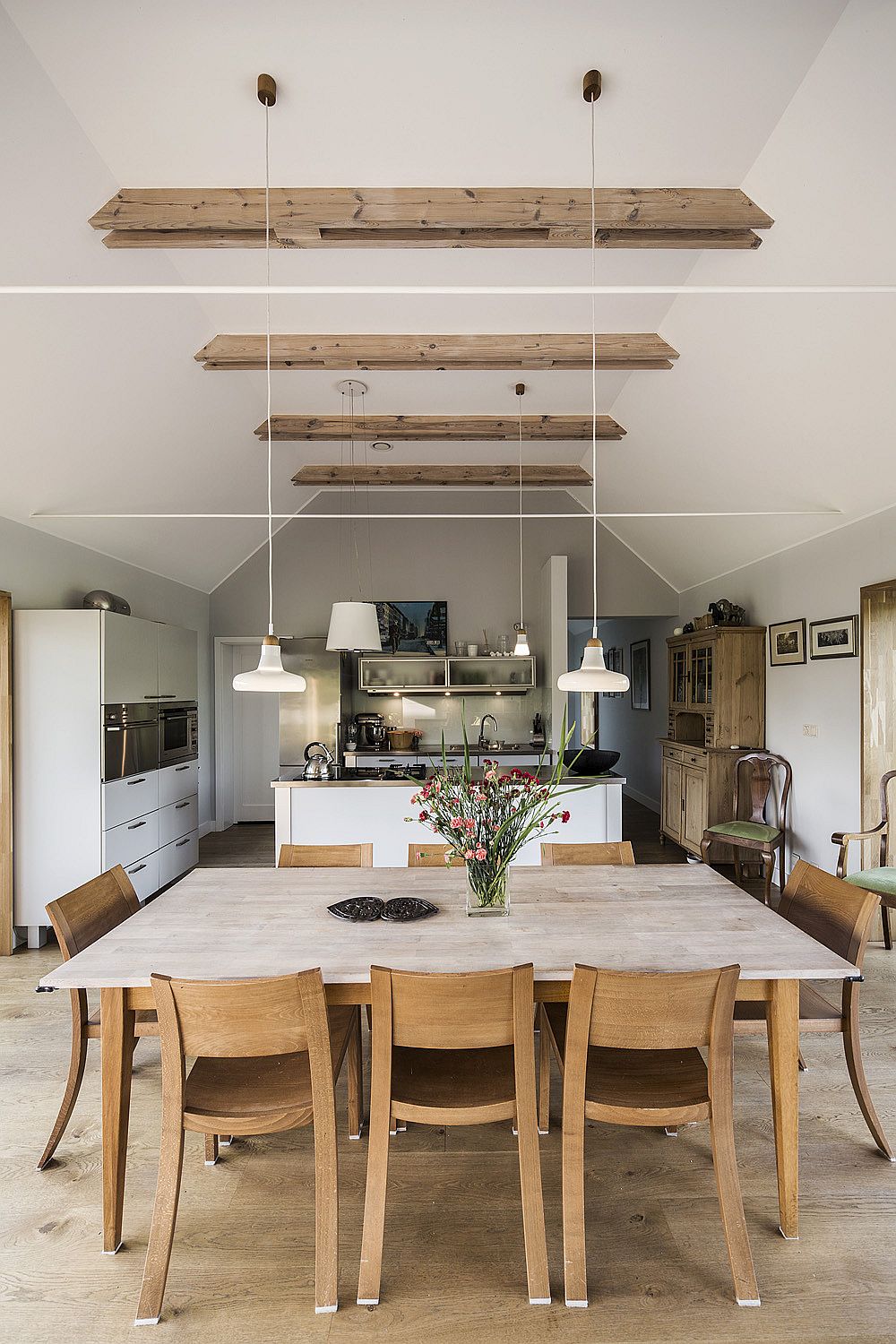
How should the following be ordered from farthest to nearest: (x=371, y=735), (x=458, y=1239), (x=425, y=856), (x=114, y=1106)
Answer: (x=371, y=735) → (x=425, y=856) → (x=458, y=1239) → (x=114, y=1106)

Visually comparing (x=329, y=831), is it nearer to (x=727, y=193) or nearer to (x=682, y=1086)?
(x=682, y=1086)

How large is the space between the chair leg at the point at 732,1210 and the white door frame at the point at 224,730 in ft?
21.5

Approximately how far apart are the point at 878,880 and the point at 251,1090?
337 centimetres

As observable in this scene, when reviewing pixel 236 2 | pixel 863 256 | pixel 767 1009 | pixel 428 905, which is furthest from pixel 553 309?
pixel 767 1009

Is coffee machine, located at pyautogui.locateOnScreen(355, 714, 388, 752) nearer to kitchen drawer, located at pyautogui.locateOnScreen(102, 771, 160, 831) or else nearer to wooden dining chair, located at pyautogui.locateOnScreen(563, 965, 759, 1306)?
kitchen drawer, located at pyautogui.locateOnScreen(102, 771, 160, 831)

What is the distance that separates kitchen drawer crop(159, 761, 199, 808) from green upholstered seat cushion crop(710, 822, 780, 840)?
3.97 metres

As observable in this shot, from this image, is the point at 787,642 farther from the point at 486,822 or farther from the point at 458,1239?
the point at 458,1239

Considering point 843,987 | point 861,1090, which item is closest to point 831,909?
point 843,987

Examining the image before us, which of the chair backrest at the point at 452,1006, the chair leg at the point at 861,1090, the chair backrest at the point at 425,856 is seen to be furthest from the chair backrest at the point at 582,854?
the chair backrest at the point at 452,1006

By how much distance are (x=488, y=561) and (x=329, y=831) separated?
373cm

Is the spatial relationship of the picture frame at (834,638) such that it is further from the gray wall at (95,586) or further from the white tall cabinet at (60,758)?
the gray wall at (95,586)

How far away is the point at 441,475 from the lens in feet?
22.0

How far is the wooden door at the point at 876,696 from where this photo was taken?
4312 millimetres

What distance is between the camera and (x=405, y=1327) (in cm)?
176
